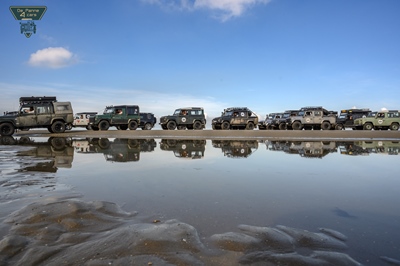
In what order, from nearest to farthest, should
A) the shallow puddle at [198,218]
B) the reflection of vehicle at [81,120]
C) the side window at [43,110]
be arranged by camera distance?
the shallow puddle at [198,218], the side window at [43,110], the reflection of vehicle at [81,120]

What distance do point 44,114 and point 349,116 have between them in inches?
1272

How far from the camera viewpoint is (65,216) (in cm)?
320

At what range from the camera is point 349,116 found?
1294 inches

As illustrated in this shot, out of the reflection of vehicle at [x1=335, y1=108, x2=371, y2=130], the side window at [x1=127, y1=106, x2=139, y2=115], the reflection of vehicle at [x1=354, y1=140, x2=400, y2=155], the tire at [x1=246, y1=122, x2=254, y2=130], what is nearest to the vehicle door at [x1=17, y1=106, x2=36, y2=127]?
the side window at [x1=127, y1=106, x2=139, y2=115]

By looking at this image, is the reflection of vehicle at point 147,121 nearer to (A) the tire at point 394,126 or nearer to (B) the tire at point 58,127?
(B) the tire at point 58,127

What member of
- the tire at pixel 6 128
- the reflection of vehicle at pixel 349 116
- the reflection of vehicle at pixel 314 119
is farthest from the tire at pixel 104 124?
the reflection of vehicle at pixel 349 116

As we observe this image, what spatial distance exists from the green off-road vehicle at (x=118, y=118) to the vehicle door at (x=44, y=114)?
18.4 ft

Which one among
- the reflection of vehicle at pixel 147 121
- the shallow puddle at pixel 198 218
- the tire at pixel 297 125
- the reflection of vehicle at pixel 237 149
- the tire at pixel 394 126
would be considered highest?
the reflection of vehicle at pixel 147 121

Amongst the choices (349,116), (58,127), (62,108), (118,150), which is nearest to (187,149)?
(118,150)

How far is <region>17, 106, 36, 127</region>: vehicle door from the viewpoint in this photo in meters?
20.5

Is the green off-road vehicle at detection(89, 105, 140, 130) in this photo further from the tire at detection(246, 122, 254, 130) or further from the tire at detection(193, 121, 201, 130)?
the tire at detection(246, 122, 254, 130)

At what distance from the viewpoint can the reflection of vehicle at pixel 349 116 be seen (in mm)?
32656

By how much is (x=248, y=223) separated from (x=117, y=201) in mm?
1913

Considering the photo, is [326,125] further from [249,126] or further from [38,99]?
[38,99]
